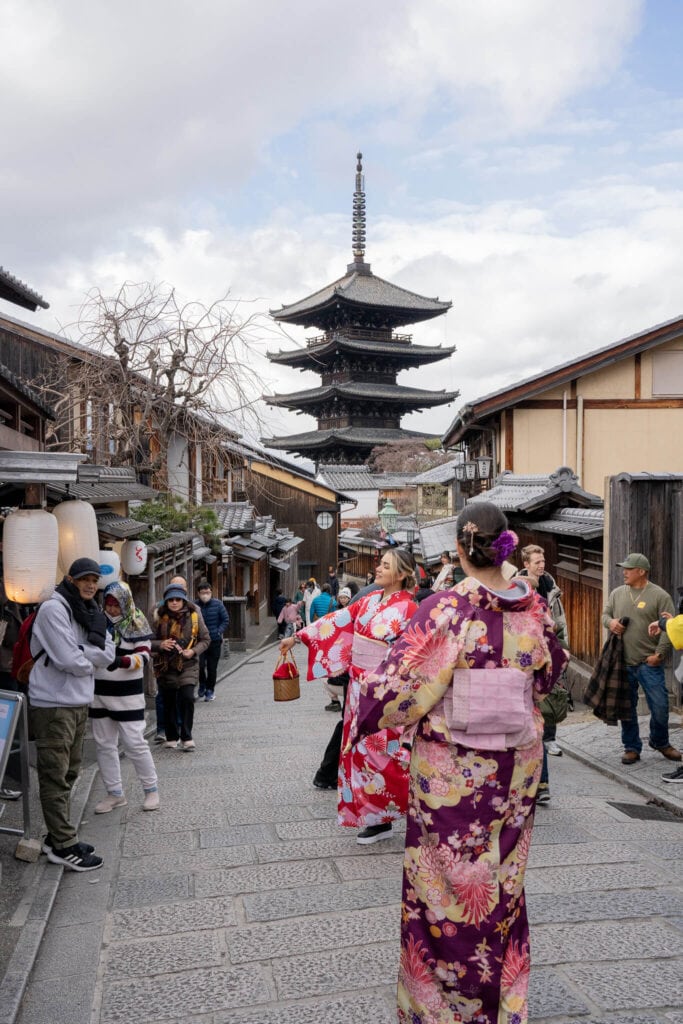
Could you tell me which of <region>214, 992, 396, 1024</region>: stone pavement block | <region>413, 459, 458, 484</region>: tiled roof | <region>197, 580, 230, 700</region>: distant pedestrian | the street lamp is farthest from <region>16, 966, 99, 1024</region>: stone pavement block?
the street lamp

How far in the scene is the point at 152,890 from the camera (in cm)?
457

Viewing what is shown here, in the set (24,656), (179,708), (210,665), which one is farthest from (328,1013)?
(210,665)

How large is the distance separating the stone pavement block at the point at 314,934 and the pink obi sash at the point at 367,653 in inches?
58.3

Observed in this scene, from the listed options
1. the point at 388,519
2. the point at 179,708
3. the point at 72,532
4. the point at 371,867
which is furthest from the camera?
the point at 388,519

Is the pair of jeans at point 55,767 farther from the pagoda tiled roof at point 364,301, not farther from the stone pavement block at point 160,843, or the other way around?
the pagoda tiled roof at point 364,301

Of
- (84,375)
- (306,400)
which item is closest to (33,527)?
(84,375)

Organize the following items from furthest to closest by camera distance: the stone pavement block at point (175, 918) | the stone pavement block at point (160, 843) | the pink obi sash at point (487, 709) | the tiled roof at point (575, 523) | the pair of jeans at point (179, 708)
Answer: the tiled roof at point (575, 523) < the pair of jeans at point (179, 708) < the stone pavement block at point (160, 843) < the stone pavement block at point (175, 918) < the pink obi sash at point (487, 709)

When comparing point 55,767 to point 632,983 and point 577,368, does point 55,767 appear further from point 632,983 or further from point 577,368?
point 577,368

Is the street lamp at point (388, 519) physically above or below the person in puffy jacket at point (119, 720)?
above

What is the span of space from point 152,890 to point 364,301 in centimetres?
4235

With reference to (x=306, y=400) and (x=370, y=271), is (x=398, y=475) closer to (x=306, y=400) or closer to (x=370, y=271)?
(x=306, y=400)

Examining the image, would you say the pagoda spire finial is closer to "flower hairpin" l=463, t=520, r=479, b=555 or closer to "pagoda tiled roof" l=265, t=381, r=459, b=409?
"pagoda tiled roof" l=265, t=381, r=459, b=409

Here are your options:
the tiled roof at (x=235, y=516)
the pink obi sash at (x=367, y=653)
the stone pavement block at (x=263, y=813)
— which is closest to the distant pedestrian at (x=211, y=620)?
the stone pavement block at (x=263, y=813)

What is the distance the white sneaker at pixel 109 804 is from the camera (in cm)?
607
